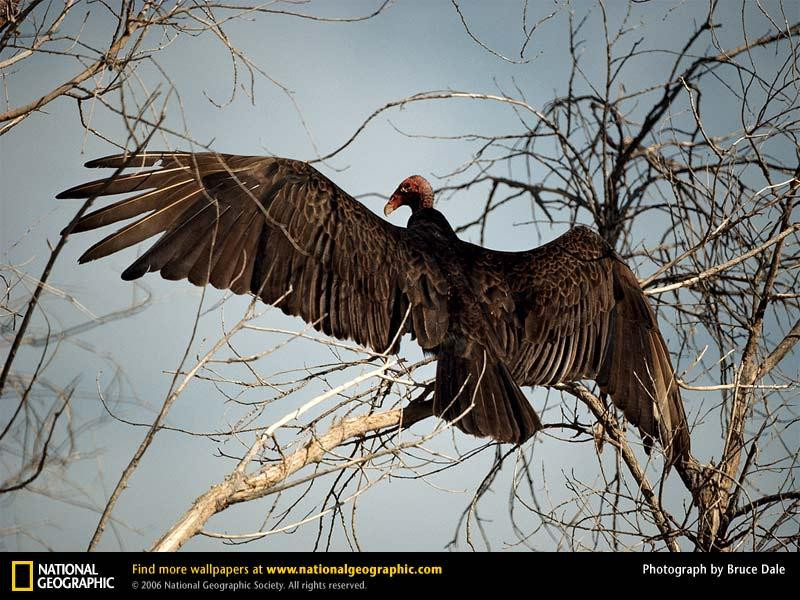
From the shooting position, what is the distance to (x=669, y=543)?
105 inches

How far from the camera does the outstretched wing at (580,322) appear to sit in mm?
3400

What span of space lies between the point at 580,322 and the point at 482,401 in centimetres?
88

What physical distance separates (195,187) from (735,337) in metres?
2.35

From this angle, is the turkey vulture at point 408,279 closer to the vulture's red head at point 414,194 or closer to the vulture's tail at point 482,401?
the vulture's tail at point 482,401

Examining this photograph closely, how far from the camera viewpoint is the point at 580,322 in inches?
140

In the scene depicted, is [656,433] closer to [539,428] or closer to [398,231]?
[539,428]

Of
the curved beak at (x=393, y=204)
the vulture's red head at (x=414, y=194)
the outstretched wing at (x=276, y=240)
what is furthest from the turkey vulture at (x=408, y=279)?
the curved beak at (x=393, y=204)

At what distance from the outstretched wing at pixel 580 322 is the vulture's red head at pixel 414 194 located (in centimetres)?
73

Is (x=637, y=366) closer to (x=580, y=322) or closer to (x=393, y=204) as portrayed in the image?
(x=580, y=322)

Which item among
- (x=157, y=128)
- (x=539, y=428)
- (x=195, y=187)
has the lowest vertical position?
(x=539, y=428)

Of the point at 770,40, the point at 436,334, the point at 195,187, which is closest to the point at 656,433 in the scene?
the point at 436,334

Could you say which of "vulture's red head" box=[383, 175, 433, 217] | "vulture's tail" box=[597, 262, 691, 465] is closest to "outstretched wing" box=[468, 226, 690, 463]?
"vulture's tail" box=[597, 262, 691, 465]
